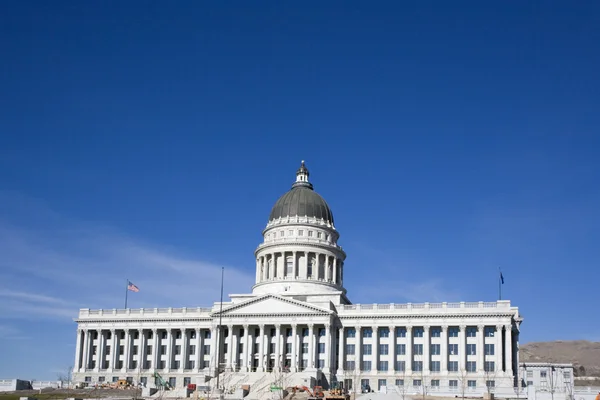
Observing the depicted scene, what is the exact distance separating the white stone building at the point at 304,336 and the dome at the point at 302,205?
457 millimetres

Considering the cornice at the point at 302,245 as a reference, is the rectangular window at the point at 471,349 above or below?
below

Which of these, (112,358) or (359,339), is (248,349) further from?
(112,358)

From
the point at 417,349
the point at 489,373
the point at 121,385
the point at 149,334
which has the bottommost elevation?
the point at 121,385

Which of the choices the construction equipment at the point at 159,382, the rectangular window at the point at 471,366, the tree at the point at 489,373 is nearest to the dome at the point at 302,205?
the construction equipment at the point at 159,382

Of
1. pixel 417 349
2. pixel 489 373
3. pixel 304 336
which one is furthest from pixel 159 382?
pixel 489 373

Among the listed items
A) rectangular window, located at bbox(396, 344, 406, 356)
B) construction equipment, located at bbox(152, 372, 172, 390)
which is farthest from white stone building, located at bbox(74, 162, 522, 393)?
construction equipment, located at bbox(152, 372, 172, 390)

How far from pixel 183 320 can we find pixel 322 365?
26221mm

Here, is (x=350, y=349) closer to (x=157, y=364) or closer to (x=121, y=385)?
(x=157, y=364)

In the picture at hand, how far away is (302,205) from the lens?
14450 centimetres

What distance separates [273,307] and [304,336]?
6934 millimetres

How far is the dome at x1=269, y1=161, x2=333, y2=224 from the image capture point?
144000mm

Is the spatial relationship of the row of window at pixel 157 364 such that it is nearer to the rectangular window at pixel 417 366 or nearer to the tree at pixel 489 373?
the rectangular window at pixel 417 366

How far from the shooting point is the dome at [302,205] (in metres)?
144

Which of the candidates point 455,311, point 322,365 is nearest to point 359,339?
point 322,365
